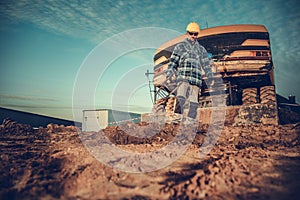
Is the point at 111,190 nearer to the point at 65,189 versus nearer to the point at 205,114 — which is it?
the point at 65,189

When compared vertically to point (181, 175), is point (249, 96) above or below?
above

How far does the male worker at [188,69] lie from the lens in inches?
194

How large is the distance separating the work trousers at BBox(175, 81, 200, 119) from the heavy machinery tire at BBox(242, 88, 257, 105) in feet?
5.96

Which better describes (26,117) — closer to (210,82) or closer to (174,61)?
(174,61)

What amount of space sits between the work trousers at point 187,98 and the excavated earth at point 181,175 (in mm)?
1741

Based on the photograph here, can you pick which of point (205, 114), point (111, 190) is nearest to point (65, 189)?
point (111, 190)

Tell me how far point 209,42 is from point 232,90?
1.84m

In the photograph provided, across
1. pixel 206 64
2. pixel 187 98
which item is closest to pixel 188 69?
pixel 187 98

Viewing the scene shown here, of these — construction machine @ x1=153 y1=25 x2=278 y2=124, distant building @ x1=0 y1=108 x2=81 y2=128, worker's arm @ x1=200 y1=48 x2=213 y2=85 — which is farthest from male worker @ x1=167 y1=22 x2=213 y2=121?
distant building @ x1=0 y1=108 x2=81 y2=128

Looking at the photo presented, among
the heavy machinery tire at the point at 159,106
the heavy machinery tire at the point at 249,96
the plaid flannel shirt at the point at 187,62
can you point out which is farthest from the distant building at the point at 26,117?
the heavy machinery tire at the point at 249,96

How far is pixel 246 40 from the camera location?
19.3 ft

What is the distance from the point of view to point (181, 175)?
80.0 inches

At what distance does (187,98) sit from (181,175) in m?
3.18

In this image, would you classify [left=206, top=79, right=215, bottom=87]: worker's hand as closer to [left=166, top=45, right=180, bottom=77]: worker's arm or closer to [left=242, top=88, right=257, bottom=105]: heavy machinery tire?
[left=242, top=88, right=257, bottom=105]: heavy machinery tire
